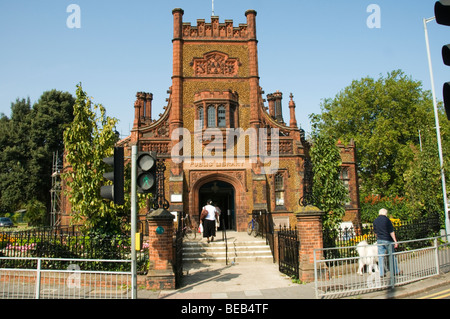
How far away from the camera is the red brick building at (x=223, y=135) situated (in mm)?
20703

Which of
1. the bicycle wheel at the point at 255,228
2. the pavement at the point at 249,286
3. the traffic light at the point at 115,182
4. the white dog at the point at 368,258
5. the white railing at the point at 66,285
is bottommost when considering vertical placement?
the pavement at the point at 249,286

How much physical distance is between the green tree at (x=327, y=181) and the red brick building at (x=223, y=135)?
6.13 metres

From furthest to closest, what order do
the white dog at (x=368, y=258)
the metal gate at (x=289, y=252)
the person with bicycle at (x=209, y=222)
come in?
the person with bicycle at (x=209, y=222)
the metal gate at (x=289, y=252)
the white dog at (x=368, y=258)

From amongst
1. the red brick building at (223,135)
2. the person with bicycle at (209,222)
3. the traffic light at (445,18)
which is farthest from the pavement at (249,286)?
the red brick building at (223,135)

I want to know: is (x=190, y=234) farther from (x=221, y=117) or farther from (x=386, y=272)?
(x=386, y=272)

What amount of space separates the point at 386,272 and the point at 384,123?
2570 cm

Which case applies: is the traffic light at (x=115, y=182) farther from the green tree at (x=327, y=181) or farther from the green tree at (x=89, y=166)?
the green tree at (x=327, y=181)

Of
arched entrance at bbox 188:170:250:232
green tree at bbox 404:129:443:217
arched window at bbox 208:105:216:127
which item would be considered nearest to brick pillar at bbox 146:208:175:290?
arched entrance at bbox 188:170:250:232

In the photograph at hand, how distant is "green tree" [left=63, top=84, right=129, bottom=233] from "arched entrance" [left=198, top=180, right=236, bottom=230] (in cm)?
962

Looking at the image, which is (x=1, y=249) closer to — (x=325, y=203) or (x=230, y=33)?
(x=325, y=203)

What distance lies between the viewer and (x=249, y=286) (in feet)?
31.4

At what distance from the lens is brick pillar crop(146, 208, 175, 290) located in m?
9.27

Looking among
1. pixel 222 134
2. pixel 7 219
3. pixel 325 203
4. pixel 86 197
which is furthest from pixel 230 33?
pixel 7 219
